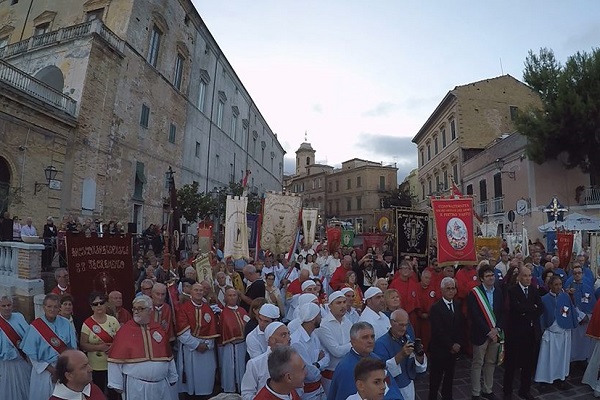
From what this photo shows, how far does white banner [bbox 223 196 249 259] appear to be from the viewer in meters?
9.18

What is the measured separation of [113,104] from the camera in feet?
60.3

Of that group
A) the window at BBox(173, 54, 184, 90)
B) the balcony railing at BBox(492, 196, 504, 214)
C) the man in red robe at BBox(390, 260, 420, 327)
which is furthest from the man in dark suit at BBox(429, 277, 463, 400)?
the window at BBox(173, 54, 184, 90)

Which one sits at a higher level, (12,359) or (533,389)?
(12,359)

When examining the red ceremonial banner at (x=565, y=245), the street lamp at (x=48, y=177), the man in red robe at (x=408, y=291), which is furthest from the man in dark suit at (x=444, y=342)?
the street lamp at (x=48, y=177)

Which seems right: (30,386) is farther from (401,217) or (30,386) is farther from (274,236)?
(401,217)

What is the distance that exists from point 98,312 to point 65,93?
15.7m

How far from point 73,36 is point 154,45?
204 inches

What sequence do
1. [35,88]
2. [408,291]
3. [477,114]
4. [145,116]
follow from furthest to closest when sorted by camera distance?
[477,114], [145,116], [35,88], [408,291]

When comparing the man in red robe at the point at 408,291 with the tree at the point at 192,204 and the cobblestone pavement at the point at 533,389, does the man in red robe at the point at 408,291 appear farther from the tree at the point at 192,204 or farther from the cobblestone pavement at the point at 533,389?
the tree at the point at 192,204

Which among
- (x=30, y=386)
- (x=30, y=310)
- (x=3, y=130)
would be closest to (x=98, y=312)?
(x=30, y=386)

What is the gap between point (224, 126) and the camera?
33.0m

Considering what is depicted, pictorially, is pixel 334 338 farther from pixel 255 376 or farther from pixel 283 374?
pixel 283 374

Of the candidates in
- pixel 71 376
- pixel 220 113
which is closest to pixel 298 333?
pixel 71 376

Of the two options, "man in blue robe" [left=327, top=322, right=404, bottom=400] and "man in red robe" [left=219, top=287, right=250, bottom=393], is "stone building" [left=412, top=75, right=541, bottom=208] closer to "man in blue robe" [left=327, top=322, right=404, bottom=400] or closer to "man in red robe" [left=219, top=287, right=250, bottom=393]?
"man in red robe" [left=219, top=287, right=250, bottom=393]
